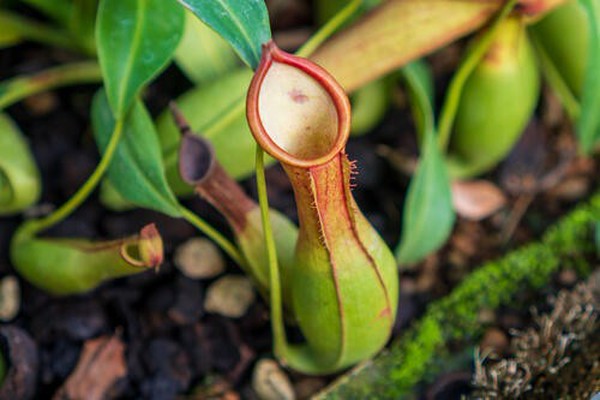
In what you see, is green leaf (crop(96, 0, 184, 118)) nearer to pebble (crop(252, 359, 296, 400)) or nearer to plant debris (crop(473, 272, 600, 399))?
pebble (crop(252, 359, 296, 400))

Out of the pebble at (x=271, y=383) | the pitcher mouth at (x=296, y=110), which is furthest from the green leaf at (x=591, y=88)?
the pebble at (x=271, y=383)

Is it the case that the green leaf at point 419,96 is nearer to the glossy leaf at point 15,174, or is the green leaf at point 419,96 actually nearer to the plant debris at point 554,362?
the plant debris at point 554,362

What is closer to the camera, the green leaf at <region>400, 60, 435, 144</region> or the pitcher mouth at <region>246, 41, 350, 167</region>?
the pitcher mouth at <region>246, 41, 350, 167</region>

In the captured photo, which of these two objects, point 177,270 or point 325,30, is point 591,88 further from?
point 177,270

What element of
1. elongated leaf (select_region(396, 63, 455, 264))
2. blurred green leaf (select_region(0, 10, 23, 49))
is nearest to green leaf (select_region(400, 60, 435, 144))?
elongated leaf (select_region(396, 63, 455, 264))

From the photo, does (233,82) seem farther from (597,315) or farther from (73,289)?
(597,315)
